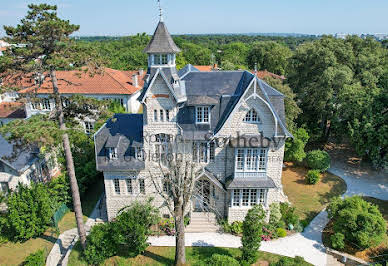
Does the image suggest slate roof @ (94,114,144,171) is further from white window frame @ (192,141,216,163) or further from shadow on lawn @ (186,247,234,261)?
shadow on lawn @ (186,247,234,261)

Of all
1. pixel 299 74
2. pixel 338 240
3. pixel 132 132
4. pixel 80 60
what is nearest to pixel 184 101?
pixel 132 132

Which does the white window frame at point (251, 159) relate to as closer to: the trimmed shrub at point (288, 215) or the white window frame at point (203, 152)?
the white window frame at point (203, 152)

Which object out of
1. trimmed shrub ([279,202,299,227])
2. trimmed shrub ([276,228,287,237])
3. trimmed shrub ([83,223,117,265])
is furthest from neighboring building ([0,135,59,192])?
trimmed shrub ([279,202,299,227])

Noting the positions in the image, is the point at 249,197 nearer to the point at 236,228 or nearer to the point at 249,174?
the point at 249,174

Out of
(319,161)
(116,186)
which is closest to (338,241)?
(319,161)

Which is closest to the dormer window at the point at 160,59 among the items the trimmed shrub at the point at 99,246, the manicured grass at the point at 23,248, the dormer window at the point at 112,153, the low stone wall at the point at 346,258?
the dormer window at the point at 112,153

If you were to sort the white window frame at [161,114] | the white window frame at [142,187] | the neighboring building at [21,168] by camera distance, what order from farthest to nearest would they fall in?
the neighboring building at [21,168]
the white window frame at [142,187]
the white window frame at [161,114]
